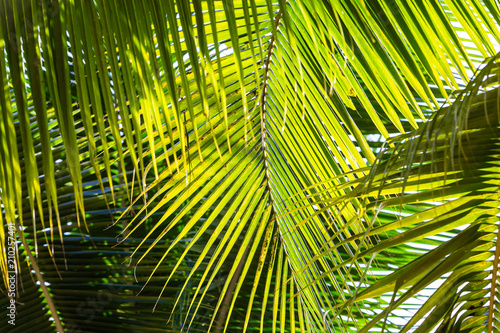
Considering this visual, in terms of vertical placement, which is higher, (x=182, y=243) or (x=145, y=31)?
(x=145, y=31)

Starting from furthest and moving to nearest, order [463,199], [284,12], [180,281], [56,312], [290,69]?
1. [180,281]
2. [56,312]
3. [290,69]
4. [463,199]
5. [284,12]

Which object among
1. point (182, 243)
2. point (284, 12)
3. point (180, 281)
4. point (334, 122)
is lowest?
point (180, 281)

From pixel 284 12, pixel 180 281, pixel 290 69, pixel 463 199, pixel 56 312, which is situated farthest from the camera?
pixel 180 281

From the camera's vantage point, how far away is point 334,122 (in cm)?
93

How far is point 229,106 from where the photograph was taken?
979 millimetres

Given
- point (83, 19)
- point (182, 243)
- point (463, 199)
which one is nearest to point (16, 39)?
point (83, 19)

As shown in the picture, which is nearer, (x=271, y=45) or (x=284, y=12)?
(x=284, y=12)

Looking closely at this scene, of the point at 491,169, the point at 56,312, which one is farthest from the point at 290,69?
the point at 56,312

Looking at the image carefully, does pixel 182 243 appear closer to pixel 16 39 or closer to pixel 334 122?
pixel 334 122

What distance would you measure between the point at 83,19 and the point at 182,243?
122 centimetres

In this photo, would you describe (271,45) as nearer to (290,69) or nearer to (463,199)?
(290,69)

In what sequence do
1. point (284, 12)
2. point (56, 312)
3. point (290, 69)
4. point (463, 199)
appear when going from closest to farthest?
point (284, 12)
point (463, 199)
point (290, 69)
point (56, 312)

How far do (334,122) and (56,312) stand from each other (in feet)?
3.60

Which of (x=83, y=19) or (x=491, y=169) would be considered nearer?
(x=83, y=19)
